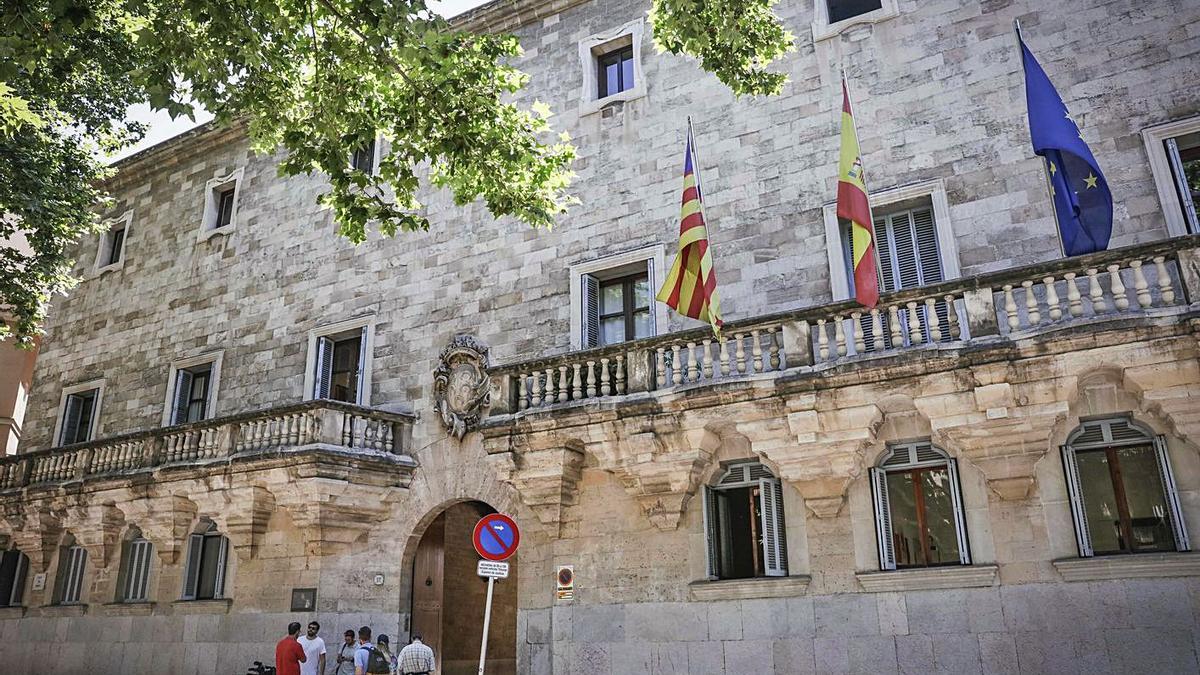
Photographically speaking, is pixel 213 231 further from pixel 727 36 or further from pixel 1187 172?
pixel 1187 172

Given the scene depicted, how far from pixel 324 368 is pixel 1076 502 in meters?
12.6

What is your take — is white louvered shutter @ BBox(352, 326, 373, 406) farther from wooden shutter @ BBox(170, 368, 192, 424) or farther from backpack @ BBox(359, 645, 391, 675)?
wooden shutter @ BBox(170, 368, 192, 424)

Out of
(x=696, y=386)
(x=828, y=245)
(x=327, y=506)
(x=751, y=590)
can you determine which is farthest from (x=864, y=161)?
(x=327, y=506)

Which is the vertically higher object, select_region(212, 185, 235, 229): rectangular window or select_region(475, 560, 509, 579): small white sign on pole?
select_region(212, 185, 235, 229): rectangular window

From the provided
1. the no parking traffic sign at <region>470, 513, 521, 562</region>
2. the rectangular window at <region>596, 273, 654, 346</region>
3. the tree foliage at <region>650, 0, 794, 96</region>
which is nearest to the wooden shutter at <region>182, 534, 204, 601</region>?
the rectangular window at <region>596, 273, 654, 346</region>

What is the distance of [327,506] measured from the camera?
1419cm

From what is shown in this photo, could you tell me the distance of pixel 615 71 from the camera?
52.3 feet

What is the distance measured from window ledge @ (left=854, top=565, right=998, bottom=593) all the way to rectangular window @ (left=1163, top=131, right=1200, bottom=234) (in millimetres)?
4723

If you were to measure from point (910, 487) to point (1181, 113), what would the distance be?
5639 millimetres

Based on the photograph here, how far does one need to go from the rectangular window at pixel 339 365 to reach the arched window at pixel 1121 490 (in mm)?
11652

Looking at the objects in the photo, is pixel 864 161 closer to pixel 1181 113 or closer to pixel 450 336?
pixel 1181 113

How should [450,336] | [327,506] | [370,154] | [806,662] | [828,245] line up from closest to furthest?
[806,662]
[828,245]
[327,506]
[450,336]
[370,154]

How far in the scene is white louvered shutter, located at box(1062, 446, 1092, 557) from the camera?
9898mm

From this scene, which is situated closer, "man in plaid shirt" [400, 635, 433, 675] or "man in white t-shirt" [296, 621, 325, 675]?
"man in plaid shirt" [400, 635, 433, 675]
